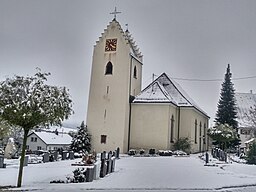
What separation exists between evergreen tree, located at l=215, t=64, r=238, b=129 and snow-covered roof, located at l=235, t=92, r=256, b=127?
12.2 meters

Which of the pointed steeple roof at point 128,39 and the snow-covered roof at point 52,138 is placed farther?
the snow-covered roof at point 52,138

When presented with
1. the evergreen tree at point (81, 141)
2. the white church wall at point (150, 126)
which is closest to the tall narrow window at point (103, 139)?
the evergreen tree at point (81, 141)

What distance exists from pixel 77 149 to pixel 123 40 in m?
13.2

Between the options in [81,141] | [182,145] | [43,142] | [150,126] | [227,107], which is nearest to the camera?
[81,141]

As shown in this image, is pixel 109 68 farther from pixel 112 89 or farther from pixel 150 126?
pixel 150 126

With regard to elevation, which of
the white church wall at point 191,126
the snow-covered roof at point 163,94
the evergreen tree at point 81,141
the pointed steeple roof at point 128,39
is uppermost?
the pointed steeple roof at point 128,39

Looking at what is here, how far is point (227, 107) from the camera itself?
169 feet

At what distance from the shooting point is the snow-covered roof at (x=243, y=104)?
63875 mm

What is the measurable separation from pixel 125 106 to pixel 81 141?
6.09 metres

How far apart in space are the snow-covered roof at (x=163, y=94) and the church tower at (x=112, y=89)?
1555 millimetres

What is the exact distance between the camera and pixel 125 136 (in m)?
37.1

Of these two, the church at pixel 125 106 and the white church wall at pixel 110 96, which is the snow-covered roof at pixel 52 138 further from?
the church at pixel 125 106

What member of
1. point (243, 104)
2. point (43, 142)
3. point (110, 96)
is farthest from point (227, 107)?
point (43, 142)

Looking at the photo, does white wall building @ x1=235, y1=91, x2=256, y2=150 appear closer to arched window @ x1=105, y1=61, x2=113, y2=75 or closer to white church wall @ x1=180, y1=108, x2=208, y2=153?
white church wall @ x1=180, y1=108, x2=208, y2=153
